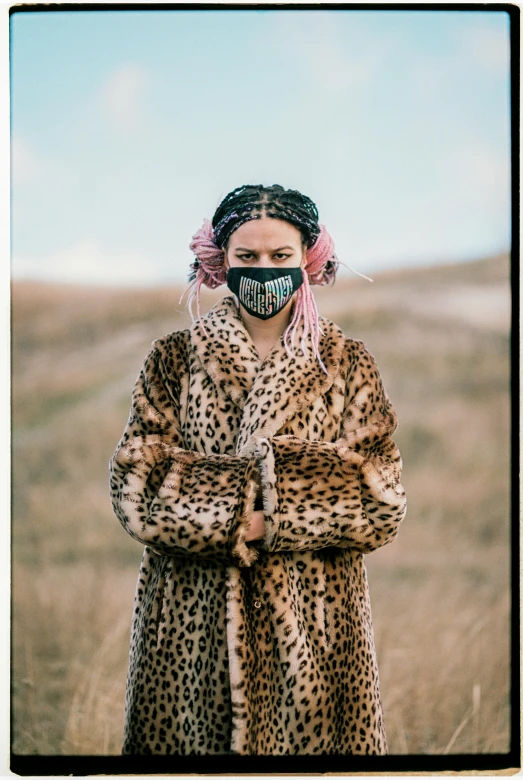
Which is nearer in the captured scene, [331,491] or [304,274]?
[331,491]

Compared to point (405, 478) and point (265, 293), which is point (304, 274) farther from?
point (405, 478)

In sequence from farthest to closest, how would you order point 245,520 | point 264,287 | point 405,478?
point 405,478 < point 264,287 < point 245,520

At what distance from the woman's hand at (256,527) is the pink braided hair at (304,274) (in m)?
0.53

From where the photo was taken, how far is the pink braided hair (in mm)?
2957

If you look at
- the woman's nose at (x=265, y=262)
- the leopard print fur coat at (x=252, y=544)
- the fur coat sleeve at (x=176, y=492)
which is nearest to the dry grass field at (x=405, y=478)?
the leopard print fur coat at (x=252, y=544)

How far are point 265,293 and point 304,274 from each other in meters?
0.16

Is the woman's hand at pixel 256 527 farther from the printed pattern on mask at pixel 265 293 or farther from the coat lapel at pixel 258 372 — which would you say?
the printed pattern on mask at pixel 265 293

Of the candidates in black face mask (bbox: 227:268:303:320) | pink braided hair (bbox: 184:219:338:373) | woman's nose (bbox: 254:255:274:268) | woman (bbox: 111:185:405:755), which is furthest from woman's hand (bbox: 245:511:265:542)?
woman's nose (bbox: 254:255:274:268)

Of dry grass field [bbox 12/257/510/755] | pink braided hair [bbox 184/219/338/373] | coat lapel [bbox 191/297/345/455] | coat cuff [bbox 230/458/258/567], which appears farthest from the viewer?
dry grass field [bbox 12/257/510/755]

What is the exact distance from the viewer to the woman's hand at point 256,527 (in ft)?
8.87

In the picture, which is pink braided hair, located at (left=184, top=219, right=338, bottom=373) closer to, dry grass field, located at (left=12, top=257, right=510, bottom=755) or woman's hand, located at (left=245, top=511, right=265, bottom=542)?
woman's hand, located at (left=245, top=511, right=265, bottom=542)

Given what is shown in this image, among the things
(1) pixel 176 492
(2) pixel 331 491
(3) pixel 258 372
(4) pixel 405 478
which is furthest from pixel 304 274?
(4) pixel 405 478

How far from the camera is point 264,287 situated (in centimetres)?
287

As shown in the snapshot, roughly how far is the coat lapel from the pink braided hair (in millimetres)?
40
